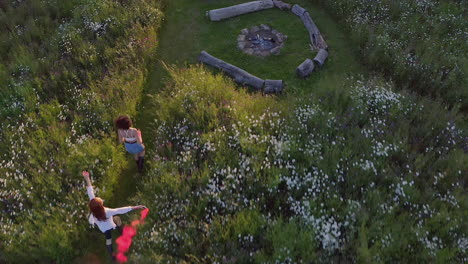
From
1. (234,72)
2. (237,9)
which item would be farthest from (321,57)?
(237,9)

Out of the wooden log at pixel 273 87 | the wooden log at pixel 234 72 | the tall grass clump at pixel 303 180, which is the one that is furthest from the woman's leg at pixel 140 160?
the wooden log at pixel 273 87

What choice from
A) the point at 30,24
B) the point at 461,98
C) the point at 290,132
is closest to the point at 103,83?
the point at 30,24

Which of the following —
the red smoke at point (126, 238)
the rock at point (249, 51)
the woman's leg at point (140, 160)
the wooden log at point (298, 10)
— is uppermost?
the wooden log at point (298, 10)

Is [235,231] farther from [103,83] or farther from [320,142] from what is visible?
[103,83]

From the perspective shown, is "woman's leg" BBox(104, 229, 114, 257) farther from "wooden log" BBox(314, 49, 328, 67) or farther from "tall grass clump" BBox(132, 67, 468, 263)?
"wooden log" BBox(314, 49, 328, 67)

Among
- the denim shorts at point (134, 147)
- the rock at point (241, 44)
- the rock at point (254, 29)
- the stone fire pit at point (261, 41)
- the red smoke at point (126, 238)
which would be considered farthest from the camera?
the rock at point (254, 29)

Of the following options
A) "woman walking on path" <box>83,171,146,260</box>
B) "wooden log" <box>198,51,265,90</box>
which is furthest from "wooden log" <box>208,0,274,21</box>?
"woman walking on path" <box>83,171,146,260</box>

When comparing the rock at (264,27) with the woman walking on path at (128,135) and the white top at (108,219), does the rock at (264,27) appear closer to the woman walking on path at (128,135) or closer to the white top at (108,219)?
the woman walking on path at (128,135)
